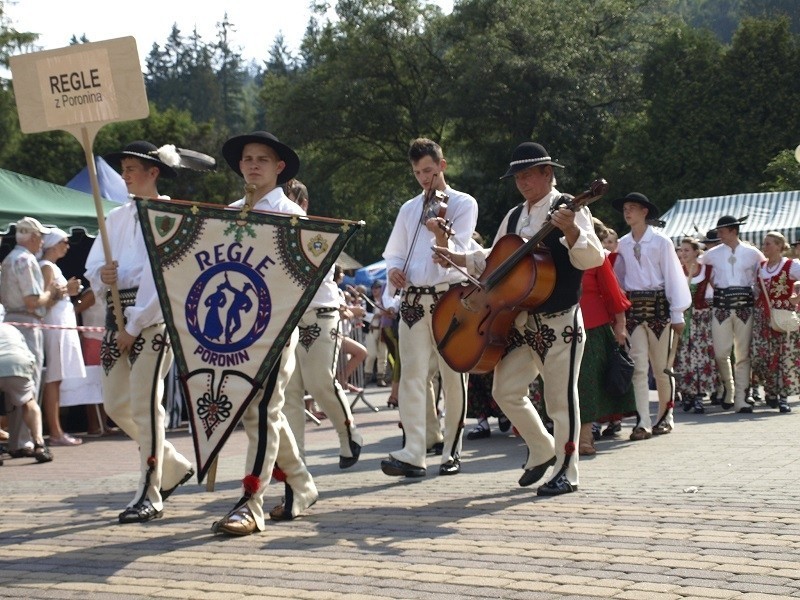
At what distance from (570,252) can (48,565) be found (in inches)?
127

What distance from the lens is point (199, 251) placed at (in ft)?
22.0

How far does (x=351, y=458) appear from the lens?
31.9 ft

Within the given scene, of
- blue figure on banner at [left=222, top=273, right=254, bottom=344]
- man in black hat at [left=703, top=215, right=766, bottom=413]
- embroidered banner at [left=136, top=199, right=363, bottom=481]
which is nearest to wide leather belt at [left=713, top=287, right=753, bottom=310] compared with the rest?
man in black hat at [left=703, top=215, right=766, bottom=413]

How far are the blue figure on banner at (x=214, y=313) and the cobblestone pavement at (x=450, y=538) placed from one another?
3.42ft

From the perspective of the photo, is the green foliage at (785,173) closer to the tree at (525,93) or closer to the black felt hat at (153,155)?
the tree at (525,93)

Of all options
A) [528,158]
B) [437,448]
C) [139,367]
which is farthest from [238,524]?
[437,448]

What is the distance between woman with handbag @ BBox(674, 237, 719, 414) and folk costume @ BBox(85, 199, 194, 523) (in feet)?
28.6

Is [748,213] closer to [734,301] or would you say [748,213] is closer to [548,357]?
[734,301]

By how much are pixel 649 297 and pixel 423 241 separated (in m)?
3.34

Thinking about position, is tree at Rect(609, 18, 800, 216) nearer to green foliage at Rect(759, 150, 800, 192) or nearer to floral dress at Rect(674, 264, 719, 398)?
green foliage at Rect(759, 150, 800, 192)

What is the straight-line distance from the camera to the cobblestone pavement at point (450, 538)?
5.32 m

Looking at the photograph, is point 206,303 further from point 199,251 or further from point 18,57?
point 18,57

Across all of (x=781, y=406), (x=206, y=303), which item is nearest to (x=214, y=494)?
(x=206, y=303)

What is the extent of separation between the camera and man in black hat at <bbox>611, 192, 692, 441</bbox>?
1142cm
